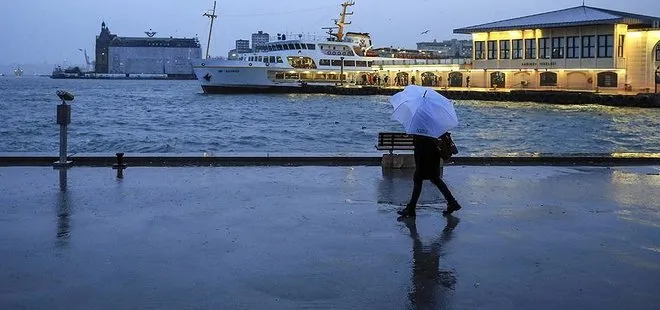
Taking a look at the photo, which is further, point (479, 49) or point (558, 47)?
point (479, 49)

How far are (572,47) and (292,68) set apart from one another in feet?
115

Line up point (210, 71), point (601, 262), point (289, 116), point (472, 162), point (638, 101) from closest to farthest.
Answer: point (601, 262) → point (472, 162) → point (289, 116) → point (638, 101) → point (210, 71)

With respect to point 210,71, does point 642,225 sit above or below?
below

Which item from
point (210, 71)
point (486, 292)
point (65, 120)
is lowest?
point (486, 292)

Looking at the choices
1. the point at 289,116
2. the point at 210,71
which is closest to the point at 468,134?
the point at 289,116

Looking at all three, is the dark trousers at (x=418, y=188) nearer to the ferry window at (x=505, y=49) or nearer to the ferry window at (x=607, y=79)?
the ferry window at (x=607, y=79)

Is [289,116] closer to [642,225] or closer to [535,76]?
[535,76]

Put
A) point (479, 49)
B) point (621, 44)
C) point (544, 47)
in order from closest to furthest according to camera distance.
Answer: point (621, 44), point (544, 47), point (479, 49)

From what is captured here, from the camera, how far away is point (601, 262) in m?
6.24

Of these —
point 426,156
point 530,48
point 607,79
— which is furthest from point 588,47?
point 426,156

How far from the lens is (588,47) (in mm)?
66188

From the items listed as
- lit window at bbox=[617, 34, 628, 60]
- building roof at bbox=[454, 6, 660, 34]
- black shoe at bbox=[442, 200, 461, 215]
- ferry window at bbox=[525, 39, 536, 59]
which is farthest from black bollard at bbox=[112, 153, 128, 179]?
ferry window at bbox=[525, 39, 536, 59]

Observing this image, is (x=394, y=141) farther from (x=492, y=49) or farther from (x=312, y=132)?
(x=492, y=49)

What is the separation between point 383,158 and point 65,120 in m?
5.51
